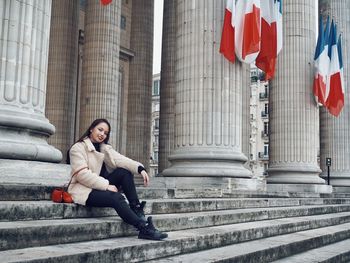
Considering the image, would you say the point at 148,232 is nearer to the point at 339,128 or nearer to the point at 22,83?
the point at 22,83

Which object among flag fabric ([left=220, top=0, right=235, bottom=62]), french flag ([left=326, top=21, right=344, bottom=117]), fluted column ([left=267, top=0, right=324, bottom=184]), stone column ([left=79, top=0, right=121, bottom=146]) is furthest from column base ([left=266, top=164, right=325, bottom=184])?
stone column ([left=79, top=0, right=121, bottom=146])

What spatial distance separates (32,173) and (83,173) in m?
1.73

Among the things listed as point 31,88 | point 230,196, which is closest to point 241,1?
point 230,196

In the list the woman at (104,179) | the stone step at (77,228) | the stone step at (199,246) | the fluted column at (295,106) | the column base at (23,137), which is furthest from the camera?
the fluted column at (295,106)

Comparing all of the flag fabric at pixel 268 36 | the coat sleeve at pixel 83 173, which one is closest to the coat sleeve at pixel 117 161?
the coat sleeve at pixel 83 173

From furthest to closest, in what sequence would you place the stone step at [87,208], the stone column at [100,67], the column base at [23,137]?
the stone column at [100,67], the column base at [23,137], the stone step at [87,208]

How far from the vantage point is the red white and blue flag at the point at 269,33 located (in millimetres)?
14555

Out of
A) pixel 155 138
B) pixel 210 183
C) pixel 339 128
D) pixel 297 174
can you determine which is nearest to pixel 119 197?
pixel 210 183

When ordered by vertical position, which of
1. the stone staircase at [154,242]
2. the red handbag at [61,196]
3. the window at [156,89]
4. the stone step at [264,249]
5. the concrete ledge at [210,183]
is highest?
the window at [156,89]

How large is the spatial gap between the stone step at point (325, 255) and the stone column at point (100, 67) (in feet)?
37.2

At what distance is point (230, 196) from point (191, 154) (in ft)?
4.58

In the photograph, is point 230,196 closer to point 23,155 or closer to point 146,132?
Answer: point 23,155

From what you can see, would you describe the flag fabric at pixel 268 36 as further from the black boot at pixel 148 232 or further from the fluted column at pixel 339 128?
the black boot at pixel 148 232

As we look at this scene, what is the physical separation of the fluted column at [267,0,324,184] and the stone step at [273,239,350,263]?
8.66 metres
